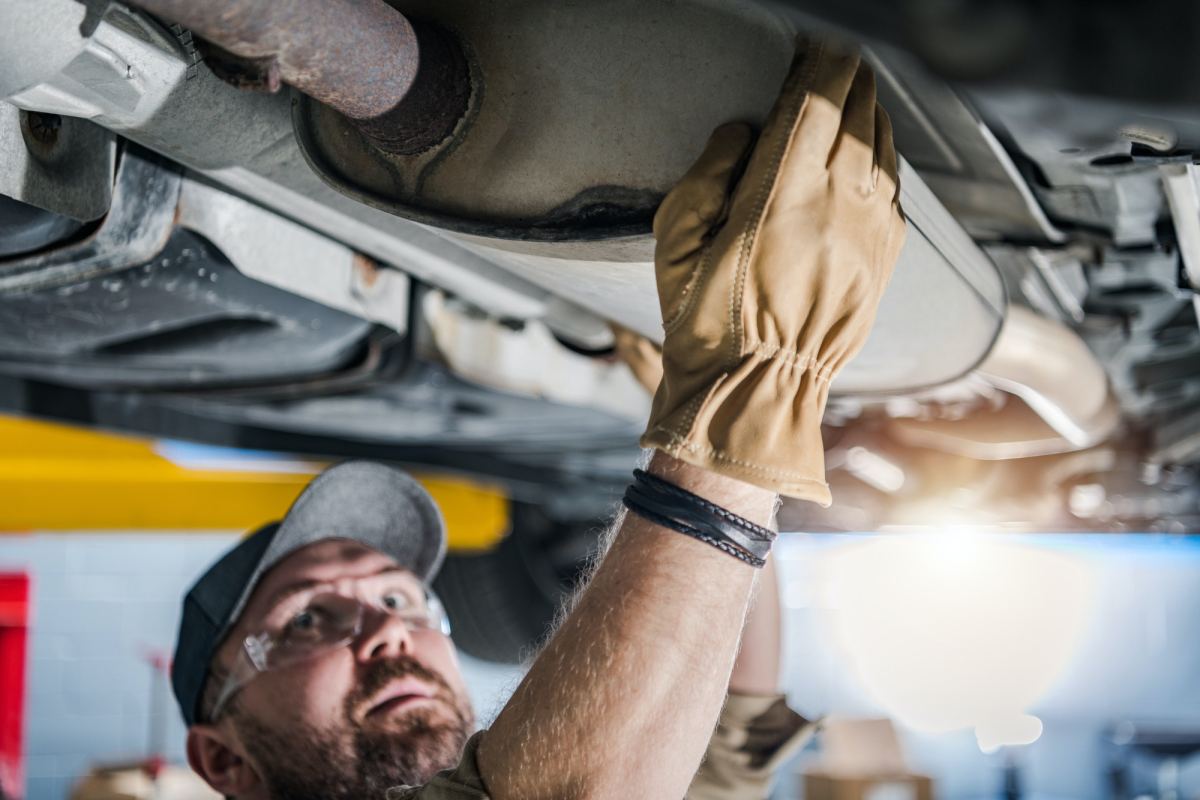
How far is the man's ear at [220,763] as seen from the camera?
1.26 meters

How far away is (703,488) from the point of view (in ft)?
2.30

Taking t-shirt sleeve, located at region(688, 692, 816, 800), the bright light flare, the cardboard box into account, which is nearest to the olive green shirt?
t-shirt sleeve, located at region(688, 692, 816, 800)

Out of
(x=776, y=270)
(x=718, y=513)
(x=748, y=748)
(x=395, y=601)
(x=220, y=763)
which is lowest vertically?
(x=220, y=763)

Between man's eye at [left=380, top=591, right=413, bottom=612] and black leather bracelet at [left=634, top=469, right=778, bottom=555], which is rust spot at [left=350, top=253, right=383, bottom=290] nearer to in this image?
man's eye at [left=380, top=591, right=413, bottom=612]

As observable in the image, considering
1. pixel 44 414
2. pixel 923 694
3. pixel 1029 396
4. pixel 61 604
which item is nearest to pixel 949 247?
pixel 1029 396

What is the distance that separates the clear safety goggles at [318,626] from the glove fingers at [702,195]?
2.29 ft

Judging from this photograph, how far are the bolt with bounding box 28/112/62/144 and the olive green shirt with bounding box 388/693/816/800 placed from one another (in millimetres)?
951

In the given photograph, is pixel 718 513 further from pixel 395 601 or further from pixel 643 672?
pixel 395 601

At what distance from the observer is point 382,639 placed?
1188 millimetres

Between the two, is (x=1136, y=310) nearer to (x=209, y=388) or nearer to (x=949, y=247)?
(x=949, y=247)

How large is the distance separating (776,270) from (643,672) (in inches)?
10.4

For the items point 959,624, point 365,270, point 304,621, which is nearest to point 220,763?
point 304,621

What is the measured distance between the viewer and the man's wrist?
702 mm

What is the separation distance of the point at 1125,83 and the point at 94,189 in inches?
30.0
